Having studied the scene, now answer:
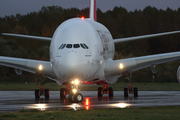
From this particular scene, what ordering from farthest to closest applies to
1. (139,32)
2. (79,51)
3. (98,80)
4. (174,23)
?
(174,23) → (139,32) → (98,80) → (79,51)

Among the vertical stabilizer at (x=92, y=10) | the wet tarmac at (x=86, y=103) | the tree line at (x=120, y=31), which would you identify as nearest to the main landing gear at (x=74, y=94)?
the wet tarmac at (x=86, y=103)

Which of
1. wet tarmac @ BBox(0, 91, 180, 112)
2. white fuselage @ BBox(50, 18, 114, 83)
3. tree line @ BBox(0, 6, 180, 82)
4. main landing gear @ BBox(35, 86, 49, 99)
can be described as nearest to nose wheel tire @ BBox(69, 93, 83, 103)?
wet tarmac @ BBox(0, 91, 180, 112)

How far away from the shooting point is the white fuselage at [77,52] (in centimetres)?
2064

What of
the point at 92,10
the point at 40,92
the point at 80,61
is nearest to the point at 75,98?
the point at 80,61

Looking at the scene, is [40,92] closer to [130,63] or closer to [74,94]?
[74,94]

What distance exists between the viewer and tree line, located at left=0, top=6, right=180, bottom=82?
66500mm

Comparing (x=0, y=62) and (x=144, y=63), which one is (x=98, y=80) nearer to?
(x=144, y=63)

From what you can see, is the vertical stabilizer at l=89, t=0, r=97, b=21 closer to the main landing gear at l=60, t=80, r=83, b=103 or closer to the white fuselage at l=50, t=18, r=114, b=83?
the white fuselage at l=50, t=18, r=114, b=83

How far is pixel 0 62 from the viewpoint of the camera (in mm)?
25766

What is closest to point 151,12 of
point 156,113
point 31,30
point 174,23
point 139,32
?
point 174,23

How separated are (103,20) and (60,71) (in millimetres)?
79149

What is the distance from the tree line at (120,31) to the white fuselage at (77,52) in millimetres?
36326

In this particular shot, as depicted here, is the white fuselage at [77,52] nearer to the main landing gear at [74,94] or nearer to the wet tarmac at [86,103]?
the main landing gear at [74,94]

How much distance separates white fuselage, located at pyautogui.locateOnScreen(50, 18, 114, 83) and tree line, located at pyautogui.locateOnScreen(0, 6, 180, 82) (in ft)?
119
